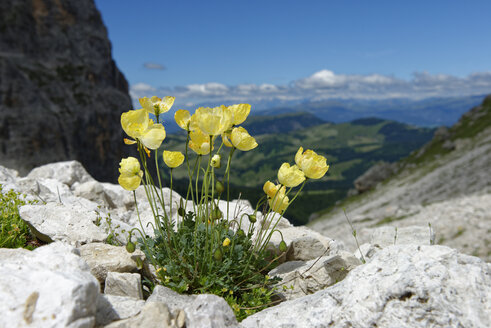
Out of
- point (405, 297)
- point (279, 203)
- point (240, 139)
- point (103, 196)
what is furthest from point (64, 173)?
point (405, 297)

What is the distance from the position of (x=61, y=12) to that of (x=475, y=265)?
7698 inches

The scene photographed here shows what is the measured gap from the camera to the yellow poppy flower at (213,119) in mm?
4195

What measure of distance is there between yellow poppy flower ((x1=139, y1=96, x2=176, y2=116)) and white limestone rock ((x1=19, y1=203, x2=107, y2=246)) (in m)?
2.99

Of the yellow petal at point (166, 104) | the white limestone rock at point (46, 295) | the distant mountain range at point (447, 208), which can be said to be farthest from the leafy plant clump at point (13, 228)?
the distant mountain range at point (447, 208)

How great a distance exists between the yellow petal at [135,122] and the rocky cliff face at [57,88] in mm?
128749

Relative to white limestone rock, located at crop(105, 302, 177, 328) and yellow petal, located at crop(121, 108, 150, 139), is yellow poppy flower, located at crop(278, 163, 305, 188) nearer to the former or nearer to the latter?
yellow petal, located at crop(121, 108, 150, 139)

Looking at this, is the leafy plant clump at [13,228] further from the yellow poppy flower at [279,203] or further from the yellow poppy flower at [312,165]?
the yellow poppy flower at [312,165]

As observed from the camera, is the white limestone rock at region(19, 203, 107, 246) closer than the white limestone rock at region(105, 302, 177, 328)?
No

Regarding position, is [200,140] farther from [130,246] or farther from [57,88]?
[57,88]

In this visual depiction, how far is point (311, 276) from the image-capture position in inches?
226

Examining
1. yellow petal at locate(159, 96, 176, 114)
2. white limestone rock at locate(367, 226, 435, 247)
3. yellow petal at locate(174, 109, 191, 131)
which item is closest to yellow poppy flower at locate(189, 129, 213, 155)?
yellow petal at locate(174, 109, 191, 131)

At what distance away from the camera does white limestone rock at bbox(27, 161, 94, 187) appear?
1220 centimetres

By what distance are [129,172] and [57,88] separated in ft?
538

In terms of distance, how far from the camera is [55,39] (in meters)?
154
